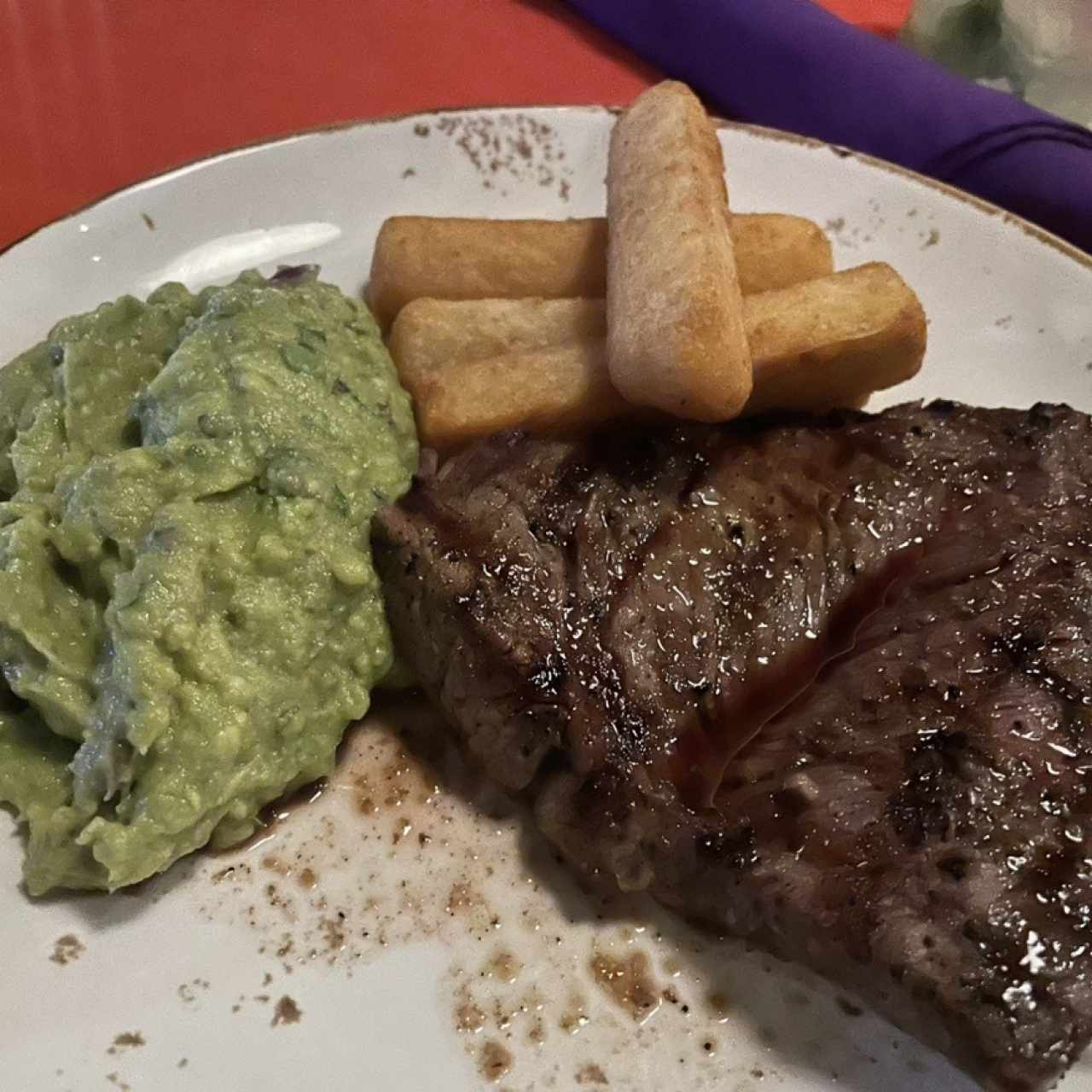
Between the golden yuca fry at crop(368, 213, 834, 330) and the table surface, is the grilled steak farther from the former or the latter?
the table surface

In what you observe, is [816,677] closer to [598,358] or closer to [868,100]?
→ [598,358]

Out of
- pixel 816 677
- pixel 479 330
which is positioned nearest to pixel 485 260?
pixel 479 330

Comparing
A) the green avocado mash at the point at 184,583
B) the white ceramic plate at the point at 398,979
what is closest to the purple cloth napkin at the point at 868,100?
the green avocado mash at the point at 184,583

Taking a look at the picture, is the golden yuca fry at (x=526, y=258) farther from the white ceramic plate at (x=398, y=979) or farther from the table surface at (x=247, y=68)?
the table surface at (x=247, y=68)

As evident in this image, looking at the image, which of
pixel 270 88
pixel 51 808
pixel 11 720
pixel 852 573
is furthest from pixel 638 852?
pixel 270 88

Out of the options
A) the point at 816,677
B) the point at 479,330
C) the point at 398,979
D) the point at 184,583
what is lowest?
the point at 398,979

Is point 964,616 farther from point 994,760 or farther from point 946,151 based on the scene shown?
point 946,151
